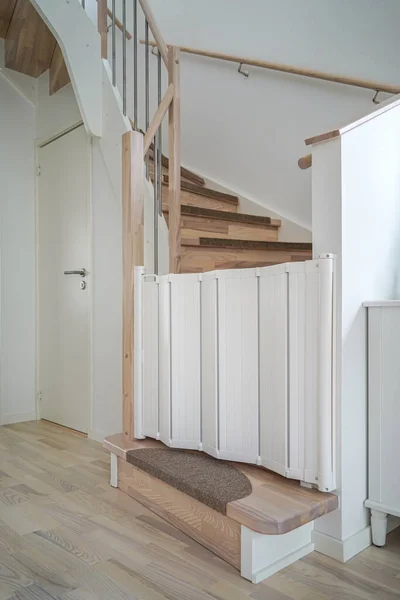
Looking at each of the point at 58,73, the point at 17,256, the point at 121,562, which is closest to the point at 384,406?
the point at 121,562

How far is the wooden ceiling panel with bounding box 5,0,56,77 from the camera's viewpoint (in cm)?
283

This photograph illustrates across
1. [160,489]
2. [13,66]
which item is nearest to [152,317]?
[160,489]

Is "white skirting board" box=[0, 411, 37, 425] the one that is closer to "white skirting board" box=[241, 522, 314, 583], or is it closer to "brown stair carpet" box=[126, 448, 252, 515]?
"brown stair carpet" box=[126, 448, 252, 515]

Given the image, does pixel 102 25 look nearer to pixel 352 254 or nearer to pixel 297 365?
pixel 352 254

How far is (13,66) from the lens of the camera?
10.9 feet

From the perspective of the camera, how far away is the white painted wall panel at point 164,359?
1949 millimetres

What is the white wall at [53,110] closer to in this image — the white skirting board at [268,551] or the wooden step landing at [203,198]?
the wooden step landing at [203,198]

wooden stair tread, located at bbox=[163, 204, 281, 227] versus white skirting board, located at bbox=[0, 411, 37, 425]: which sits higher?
wooden stair tread, located at bbox=[163, 204, 281, 227]

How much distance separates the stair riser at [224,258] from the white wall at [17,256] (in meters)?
1.54

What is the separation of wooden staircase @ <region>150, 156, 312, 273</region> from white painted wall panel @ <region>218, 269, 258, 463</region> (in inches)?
26.5

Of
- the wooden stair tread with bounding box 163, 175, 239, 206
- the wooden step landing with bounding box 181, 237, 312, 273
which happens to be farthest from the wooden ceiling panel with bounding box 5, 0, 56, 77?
the wooden step landing with bounding box 181, 237, 312, 273

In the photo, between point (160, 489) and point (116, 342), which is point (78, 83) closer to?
point (116, 342)

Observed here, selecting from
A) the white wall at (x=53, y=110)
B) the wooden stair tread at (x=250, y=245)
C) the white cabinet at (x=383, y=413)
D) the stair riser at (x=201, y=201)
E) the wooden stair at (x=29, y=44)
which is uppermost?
the wooden stair at (x=29, y=44)

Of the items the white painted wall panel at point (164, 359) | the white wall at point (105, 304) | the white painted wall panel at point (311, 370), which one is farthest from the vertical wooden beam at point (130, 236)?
the white painted wall panel at point (311, 370)
